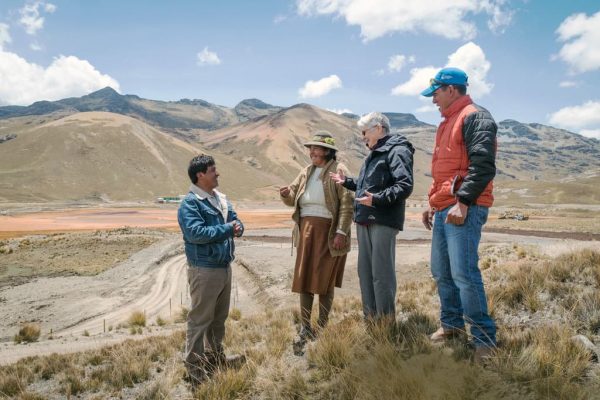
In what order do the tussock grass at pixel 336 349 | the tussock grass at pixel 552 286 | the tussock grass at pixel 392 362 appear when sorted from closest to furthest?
1. the tussock grass at pixel 392 362
2. the tussock grass at pixel 336 349
3. the tussock grass at pixel 552 286

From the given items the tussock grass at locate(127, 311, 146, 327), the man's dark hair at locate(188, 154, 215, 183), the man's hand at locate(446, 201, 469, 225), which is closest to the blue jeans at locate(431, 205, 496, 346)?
the man's hand at locate(446, 201, 469, 225)

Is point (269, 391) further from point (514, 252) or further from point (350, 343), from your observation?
point (514, 252)

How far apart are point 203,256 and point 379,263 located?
1.75 metres

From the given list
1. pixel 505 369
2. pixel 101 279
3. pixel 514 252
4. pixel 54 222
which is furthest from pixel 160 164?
pixel 505 369

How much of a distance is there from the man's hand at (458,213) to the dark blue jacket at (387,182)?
619 mm

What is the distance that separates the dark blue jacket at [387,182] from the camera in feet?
13.0

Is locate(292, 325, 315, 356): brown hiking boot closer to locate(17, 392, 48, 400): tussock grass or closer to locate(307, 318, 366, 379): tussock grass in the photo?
locate(307, 318, 366, 379): tussock grass

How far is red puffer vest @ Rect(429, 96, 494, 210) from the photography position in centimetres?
352

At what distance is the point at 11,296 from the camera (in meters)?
16.2

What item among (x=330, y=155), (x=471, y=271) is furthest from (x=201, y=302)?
(x=471, y=271)

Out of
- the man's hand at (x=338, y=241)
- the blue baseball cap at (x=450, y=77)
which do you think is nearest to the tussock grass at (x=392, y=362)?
the man's hand at (x=338, y=241)

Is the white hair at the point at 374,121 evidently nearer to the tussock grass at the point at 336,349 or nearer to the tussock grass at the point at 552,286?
the tussock grass at the point at 336,349

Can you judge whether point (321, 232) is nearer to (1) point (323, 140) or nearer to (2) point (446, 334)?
(1) point (323, 140)

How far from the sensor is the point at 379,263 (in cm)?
410
